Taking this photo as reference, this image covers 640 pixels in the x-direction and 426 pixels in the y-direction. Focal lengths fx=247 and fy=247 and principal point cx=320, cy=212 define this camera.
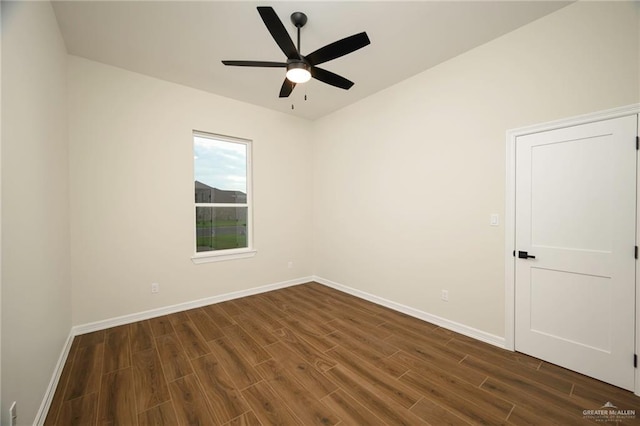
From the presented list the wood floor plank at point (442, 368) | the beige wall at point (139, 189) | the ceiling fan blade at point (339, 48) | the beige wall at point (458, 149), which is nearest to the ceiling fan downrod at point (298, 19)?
the ceiling fan blade at point (339, 48)

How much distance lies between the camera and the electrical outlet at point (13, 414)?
1.23 metres

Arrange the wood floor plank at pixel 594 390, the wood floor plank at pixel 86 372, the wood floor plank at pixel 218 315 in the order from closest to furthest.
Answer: the wood floor plank at pixel 594 390
the wood floor plank at pixel 86 372
the wood floor plank at pixel 218 315

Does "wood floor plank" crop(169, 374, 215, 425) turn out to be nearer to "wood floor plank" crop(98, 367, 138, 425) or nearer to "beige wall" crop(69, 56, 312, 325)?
"wood floor plank" crop(98, 367, 138, 425)

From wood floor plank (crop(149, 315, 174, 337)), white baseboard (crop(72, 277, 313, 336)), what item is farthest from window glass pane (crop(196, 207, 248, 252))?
wood floor plank (crop(149, 315, 174, 337))

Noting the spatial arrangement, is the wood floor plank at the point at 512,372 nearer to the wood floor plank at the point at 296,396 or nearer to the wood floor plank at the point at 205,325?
the wood floor plank at the point at 296,396

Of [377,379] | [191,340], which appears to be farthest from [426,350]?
[191,340]

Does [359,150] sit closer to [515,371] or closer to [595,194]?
[595,194]

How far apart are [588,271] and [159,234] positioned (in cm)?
456

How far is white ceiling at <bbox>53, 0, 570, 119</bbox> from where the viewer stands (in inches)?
84.1

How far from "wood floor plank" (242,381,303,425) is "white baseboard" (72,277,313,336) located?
6.60ft

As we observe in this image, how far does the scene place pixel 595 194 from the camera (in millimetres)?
2023

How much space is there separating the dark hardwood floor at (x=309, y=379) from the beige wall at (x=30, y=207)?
0.43 m

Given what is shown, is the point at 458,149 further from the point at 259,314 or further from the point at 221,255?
the point at 221,255

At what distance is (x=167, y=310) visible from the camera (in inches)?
130
